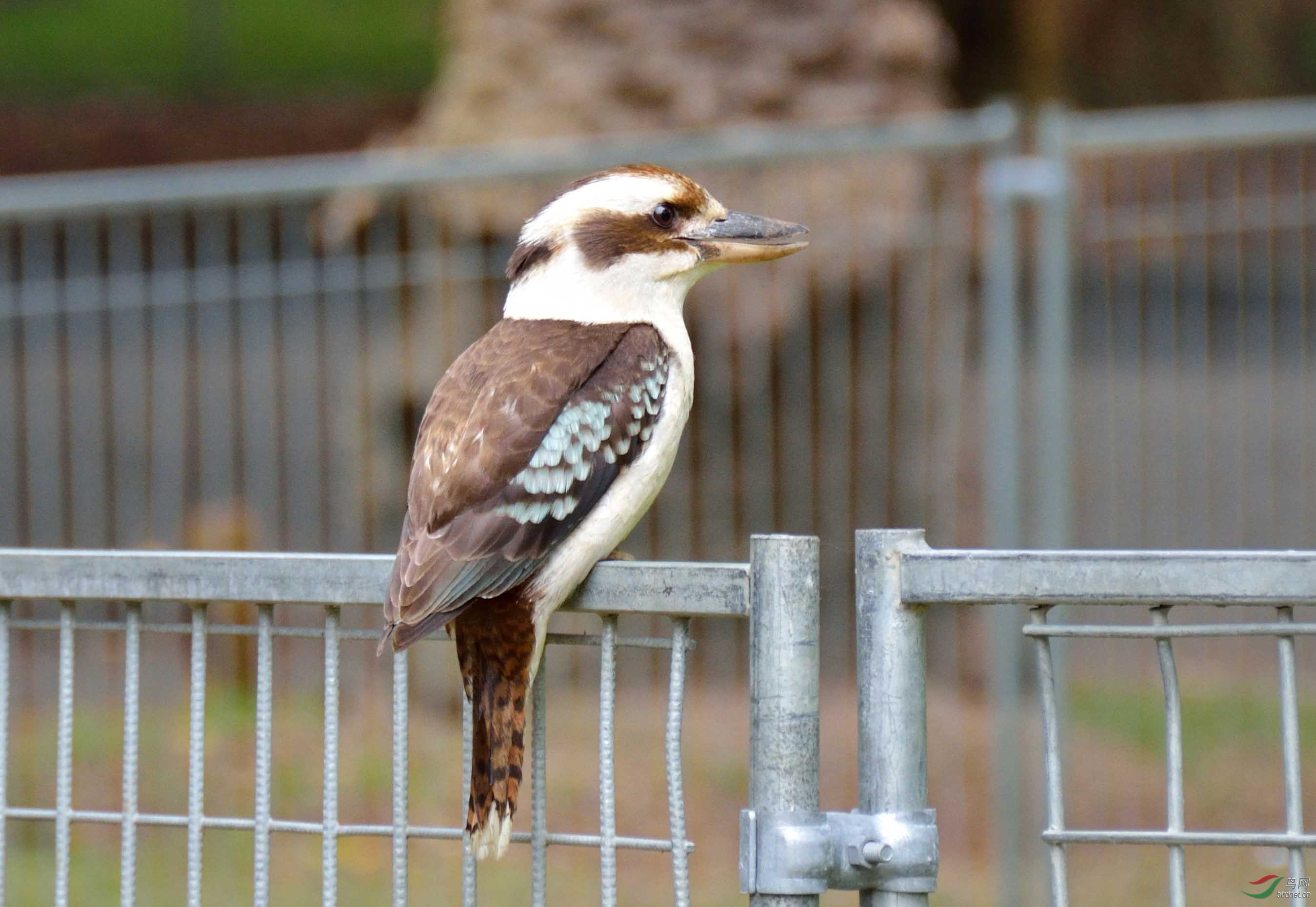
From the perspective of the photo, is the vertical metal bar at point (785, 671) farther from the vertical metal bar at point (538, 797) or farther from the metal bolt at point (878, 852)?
the vertical metal bar at point (538, 797)

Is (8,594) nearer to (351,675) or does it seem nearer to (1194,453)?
(351,675)

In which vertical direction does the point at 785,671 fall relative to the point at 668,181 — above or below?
below

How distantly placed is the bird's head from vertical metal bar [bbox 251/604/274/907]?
1224mm

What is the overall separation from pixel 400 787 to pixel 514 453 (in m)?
0.70

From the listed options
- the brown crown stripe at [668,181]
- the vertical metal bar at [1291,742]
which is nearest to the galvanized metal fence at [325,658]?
the vertical metal bar at [1291,742]

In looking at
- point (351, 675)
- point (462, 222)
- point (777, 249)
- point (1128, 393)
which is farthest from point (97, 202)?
point (1128, 393)

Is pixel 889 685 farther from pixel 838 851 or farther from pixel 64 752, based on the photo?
pixel 64 752

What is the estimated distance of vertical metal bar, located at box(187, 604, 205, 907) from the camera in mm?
1909

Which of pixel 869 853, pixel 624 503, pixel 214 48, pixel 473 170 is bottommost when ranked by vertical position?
pixel 869 853

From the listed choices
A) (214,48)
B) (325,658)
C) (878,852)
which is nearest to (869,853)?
(878,852)

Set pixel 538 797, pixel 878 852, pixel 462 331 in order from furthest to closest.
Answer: pixel 462 331
pixel 538 797
pixel 878 852

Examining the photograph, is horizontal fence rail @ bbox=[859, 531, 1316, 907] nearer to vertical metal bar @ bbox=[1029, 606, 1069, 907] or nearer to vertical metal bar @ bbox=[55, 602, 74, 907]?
vertical metal bar @ bbox=[1029, 606, 1069, 907]

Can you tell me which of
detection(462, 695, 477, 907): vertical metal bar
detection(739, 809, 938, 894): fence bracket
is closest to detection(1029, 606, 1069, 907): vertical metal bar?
detection(739, 809, 938, 894): fence bracket

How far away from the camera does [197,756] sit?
6.34ft
